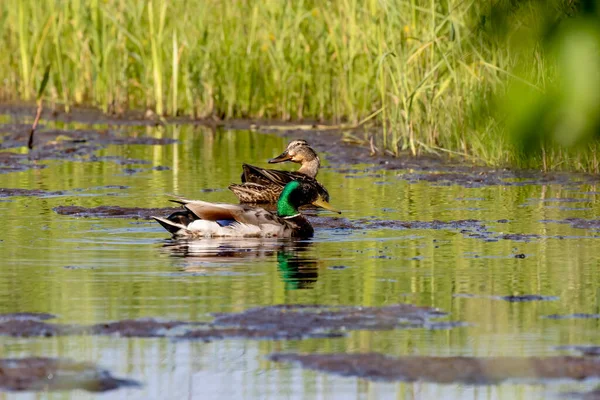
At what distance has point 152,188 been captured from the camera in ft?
39.0

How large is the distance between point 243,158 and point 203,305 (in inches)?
351

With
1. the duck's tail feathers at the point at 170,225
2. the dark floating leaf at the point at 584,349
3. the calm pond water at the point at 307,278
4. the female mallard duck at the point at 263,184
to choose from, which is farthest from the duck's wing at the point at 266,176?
the dark floating leaf at the point at 584,349

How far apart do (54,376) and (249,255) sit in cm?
367

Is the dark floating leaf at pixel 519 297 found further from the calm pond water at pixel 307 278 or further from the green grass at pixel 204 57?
the green grass at pixel 204 57

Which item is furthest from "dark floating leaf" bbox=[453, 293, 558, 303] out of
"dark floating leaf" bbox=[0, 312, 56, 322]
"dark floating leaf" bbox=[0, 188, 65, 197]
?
"dark floating leaf" bbox=[0, 188, 65, 197]

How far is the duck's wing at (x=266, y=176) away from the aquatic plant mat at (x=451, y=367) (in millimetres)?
6973

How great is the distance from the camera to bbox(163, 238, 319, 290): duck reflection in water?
7.16 meters

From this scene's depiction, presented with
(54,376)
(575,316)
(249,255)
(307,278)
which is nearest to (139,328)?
(54,376)

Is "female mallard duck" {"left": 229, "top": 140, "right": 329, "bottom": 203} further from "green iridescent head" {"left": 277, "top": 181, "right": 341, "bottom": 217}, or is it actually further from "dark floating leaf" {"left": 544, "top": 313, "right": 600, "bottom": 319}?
"dark floating leaf" {"left": 544, "top": 313, "right": 600, "bottom": 319}

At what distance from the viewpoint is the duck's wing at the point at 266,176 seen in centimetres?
1177

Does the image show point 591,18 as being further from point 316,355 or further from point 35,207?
point 35,207

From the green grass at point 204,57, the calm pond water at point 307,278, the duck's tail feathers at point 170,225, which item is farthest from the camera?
the green grass at point 204,57

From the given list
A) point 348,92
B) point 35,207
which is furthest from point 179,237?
point 348,92

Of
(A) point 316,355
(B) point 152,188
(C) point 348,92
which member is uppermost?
(C) point 348,92
